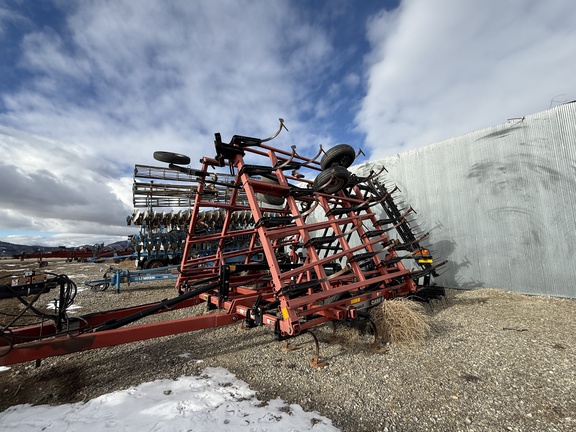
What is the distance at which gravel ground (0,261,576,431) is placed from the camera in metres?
2.65

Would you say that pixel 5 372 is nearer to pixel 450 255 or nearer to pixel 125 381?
pixel 125 381

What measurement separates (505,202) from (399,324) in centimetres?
590

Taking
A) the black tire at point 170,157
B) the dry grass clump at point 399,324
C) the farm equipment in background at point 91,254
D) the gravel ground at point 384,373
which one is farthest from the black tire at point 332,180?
the farm equipment in background at point 91,254

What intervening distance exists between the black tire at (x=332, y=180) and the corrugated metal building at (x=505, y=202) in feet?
17.2

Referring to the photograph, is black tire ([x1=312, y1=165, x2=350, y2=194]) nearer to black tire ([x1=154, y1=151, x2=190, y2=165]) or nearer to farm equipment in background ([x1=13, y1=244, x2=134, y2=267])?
black tire ([x1=154, y1=151, x2=190, y2=165])

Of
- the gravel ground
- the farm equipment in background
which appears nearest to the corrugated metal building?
the gravel ground

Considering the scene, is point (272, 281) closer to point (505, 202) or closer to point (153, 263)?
point (505, 202)

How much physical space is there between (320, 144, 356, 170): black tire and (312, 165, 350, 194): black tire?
1012 millimetres

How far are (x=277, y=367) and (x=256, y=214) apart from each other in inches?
81.9

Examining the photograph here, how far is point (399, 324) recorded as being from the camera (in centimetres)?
430

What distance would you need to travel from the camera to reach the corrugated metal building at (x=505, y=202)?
700cm

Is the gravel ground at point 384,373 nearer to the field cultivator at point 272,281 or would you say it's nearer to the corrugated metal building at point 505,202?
the field cultivator at point 272,281

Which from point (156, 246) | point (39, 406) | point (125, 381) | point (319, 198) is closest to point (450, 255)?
point (319, 198)

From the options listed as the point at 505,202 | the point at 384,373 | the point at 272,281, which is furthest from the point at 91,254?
the point at 505,202
